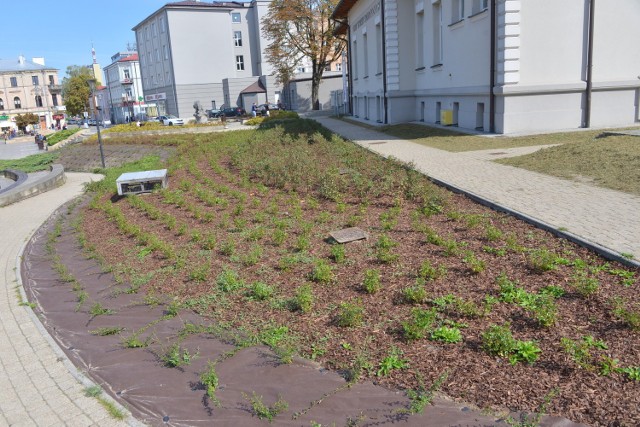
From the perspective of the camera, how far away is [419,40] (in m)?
26.4

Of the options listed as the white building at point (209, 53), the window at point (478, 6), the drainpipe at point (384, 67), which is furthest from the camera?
the white building at point (209, 53)

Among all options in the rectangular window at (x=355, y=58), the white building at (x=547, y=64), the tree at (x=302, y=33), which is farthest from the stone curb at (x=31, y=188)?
the tree at (x=302, y=33)

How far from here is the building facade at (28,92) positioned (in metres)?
97.9

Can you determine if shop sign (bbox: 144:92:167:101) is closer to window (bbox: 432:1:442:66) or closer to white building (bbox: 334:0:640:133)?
window (bbox: 432:1:442:66)

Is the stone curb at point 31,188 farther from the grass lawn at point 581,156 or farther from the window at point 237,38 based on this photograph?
the window at point 237,38

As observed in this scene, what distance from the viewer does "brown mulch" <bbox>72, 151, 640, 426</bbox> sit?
373cm

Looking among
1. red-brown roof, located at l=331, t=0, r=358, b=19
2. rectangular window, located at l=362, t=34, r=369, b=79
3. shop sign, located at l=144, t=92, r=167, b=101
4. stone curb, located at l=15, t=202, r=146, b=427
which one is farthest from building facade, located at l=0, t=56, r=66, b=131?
stone curb, located at l=15, t=202, r=146, b=427

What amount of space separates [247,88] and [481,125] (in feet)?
176

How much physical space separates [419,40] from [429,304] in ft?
76.9

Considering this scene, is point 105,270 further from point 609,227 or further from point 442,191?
point 609,227

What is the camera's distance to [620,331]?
4.28 metres

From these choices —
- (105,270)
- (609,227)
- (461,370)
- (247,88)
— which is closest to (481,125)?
(609,227)

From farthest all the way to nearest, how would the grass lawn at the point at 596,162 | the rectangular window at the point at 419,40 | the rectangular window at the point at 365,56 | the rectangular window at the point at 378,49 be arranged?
1. the rectangular window at the point at 365,56
2. the rectangular window at the point at 378,49
3. the rectangular window at the point at 419,40
4. the grass lawn at the point at 596,162

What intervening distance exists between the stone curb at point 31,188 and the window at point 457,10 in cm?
1557
